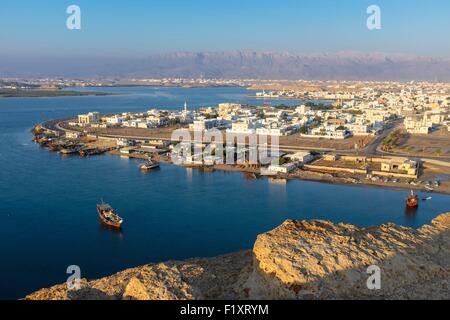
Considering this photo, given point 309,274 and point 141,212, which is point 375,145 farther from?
point 309,274

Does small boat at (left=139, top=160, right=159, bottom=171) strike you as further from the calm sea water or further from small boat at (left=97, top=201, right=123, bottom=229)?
small boat at (left=97, top=201, right=123, bottom=229)

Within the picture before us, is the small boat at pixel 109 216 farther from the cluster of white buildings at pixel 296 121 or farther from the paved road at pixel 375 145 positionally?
the cluster of white buildings at pixel 296 121

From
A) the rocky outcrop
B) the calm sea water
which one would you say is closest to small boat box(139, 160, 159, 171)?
the calm sea water

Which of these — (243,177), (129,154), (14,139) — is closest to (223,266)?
(243,177)

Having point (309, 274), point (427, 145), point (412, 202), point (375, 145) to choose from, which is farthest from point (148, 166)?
point (309, 274)

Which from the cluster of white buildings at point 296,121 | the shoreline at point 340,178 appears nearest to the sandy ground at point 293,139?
the cluster of white buildings at point 296,121

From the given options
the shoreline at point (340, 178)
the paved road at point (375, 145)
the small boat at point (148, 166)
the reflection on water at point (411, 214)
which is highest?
the paved road at point (375, 145)
